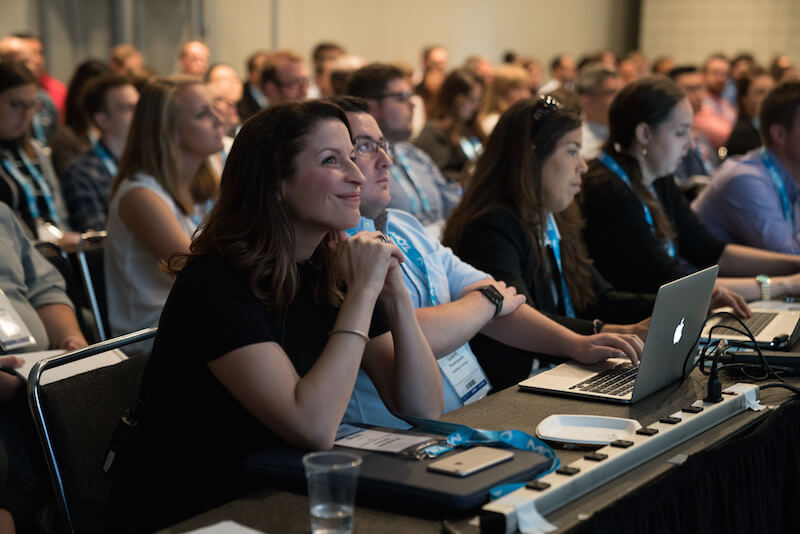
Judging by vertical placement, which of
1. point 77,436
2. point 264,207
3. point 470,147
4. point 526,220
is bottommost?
point 470,147

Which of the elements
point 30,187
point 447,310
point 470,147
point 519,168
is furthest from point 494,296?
point 470,147

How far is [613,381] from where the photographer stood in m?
2.01

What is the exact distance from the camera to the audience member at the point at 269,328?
1.55 m

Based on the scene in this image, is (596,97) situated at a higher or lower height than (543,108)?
lower

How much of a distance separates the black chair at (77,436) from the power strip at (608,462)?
0.85m

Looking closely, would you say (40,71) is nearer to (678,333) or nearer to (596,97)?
(596,97)

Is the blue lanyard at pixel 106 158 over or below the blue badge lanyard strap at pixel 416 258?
below

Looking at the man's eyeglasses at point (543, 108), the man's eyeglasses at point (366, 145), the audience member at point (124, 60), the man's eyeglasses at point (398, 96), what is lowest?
the audience member at point (124, 60)

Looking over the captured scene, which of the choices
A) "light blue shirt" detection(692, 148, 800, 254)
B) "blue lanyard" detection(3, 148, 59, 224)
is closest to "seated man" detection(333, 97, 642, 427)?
"light blue shirt" detection(692, 148, 800, 254)

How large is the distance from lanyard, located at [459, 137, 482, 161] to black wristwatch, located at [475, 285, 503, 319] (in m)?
4.63

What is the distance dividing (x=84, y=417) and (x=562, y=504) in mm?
976

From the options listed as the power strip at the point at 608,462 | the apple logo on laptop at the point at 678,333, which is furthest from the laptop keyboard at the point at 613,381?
the power strip at the point at 608,462

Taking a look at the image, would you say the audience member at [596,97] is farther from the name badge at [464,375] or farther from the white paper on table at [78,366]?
the white paper on table at [78,366]

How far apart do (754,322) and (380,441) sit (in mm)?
1500
